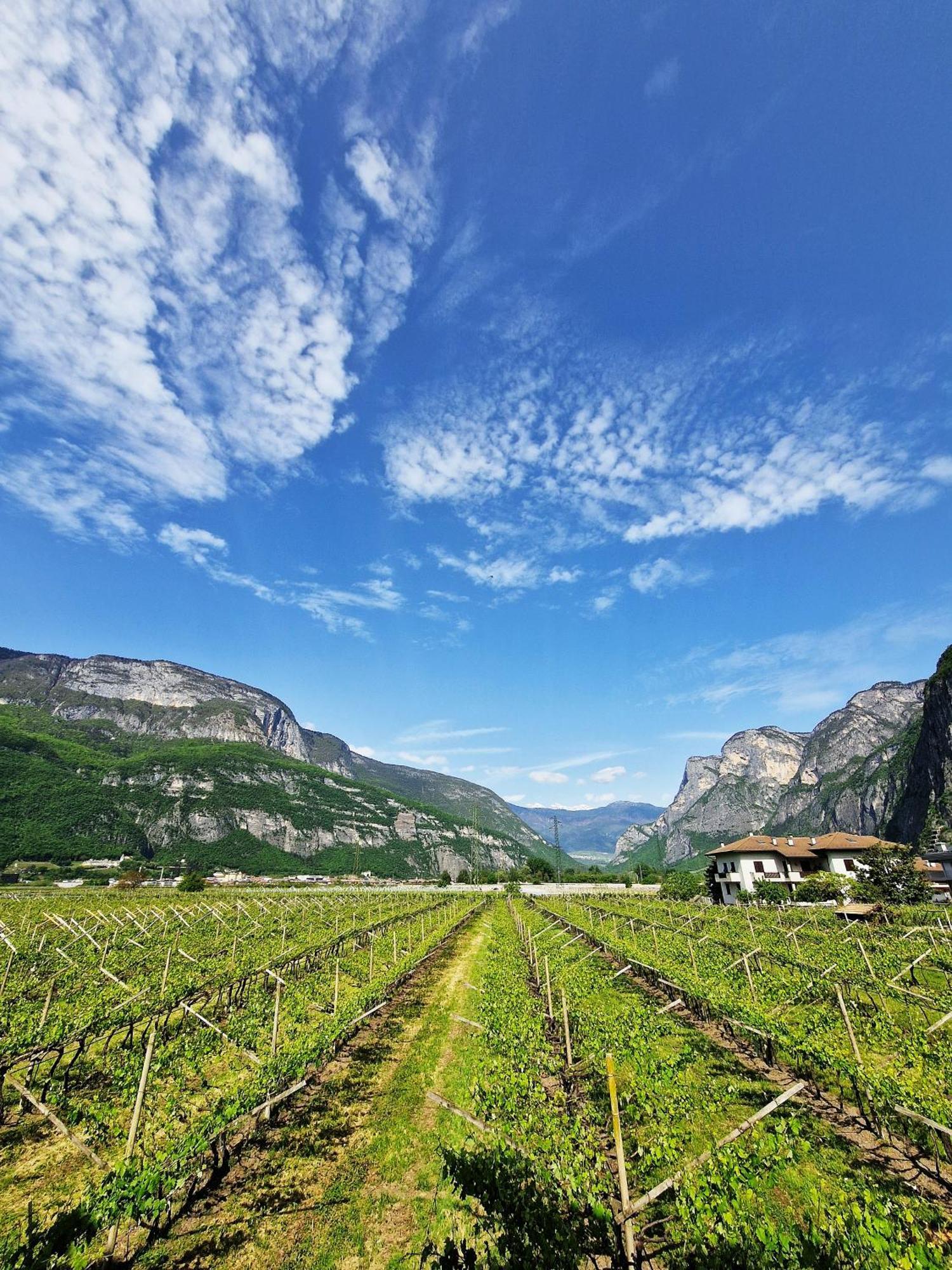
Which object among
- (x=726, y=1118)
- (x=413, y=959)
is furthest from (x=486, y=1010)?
(x=413, y=959)

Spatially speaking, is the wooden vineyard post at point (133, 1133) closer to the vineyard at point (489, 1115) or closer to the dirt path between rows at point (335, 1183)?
the vineyard at point (489, 1115)

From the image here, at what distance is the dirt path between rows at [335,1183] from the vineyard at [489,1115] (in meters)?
0.05

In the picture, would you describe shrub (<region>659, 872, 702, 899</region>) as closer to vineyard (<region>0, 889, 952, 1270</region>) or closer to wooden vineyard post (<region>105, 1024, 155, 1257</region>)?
vineyard (<region>0, 889, 952, 1270</region>)

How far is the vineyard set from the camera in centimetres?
667

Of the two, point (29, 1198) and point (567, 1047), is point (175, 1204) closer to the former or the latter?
point (29, 1198)

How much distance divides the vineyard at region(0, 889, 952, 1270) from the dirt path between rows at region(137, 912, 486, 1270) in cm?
5

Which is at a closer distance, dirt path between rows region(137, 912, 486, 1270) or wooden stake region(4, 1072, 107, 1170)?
dirt path between rows region(137, 912, 486, 1270)

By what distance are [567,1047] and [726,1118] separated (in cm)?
365

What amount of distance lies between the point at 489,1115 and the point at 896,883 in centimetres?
5719

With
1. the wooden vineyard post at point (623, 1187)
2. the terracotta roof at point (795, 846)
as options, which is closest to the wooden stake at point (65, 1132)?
the wooden vineyard post at point (623, 1187)

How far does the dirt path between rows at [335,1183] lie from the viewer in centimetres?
820

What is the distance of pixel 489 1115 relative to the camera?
371 inches

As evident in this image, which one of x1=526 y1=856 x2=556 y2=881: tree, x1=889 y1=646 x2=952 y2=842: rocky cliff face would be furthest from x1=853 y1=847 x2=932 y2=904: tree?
x1=526 y1=856 x2=556 y2=881: tree

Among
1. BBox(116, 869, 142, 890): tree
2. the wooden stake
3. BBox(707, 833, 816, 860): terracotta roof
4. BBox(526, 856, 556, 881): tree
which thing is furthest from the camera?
BBox(526, 856, 556, 881): tree
